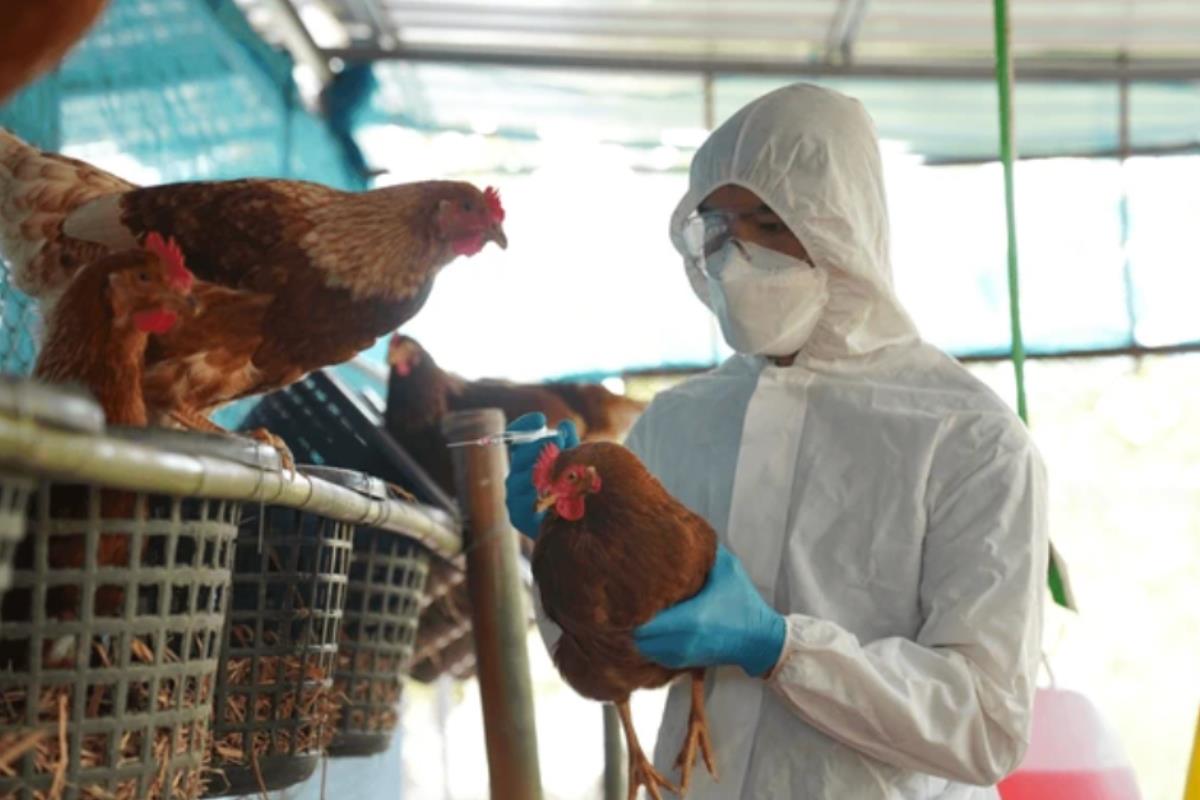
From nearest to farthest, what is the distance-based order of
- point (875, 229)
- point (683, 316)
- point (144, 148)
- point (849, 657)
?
point (849, 657)
point (875, 229)
point (144, 148)
point (683, 316)

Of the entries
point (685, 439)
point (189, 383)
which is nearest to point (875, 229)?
point (685, 439)

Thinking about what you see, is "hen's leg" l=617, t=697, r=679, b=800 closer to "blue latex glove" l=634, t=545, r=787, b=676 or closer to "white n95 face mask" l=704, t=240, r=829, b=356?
"blue latex glove" l=634, t=545, r=787, b=676

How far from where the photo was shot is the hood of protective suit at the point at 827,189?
1.76 metres

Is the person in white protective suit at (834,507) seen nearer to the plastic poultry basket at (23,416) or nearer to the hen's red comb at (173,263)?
the hen's red comb at (173,263)

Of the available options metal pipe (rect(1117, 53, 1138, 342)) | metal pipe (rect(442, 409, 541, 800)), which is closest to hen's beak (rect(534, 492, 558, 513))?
metal pipe (rect(442, 409, 541, 800))

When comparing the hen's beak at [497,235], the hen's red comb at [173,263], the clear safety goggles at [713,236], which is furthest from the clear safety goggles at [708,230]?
the hen's red comb at [173,263]

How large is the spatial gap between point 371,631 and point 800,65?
4.01 m

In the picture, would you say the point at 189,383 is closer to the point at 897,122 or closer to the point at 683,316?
the point at 683,316

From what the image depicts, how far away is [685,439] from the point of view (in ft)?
6.39

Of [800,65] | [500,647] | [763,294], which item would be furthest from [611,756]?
[800,65]

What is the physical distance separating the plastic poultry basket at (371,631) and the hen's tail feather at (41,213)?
0.49m

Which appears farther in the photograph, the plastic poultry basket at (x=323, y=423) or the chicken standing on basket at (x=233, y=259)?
the plastic poultry basket at (x=323, y=423)

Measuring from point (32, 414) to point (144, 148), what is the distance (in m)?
2.46

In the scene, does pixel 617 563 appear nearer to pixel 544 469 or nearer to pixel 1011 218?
pixel 544 469
